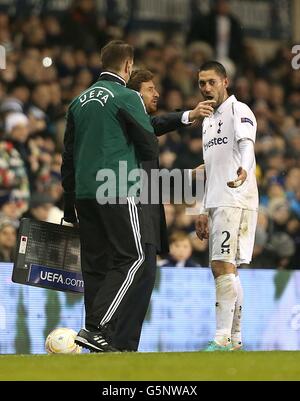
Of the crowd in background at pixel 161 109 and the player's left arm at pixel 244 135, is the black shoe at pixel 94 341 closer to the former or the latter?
the player's left arm at pixel 244 135

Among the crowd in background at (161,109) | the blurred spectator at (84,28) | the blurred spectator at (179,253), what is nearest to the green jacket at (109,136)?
the crowd in background at (161,109)

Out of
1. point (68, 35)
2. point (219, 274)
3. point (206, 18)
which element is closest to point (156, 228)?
point (219, 274)

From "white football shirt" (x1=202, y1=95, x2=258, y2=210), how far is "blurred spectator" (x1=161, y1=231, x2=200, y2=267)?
3892mm

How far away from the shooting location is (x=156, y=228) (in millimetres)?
9664

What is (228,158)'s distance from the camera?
9.80 metres

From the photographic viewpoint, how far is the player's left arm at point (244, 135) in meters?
9.53

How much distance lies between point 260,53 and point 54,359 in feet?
48.6

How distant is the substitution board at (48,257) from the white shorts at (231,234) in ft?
3.59

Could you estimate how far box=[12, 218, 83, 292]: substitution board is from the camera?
962cm

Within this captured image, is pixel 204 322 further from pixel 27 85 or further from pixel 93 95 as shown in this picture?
pixel 27 85

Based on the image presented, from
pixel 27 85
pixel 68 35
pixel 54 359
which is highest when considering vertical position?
pixel 68 35

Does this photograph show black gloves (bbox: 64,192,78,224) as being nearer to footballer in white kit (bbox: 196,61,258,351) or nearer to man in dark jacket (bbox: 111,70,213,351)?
man in dark jacket (bbox: 111,70,213,351)

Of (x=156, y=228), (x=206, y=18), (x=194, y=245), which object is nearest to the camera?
(x=156, y=228)

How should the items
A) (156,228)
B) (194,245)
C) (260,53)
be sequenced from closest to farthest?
(156,228), (194,245), (260,53)
